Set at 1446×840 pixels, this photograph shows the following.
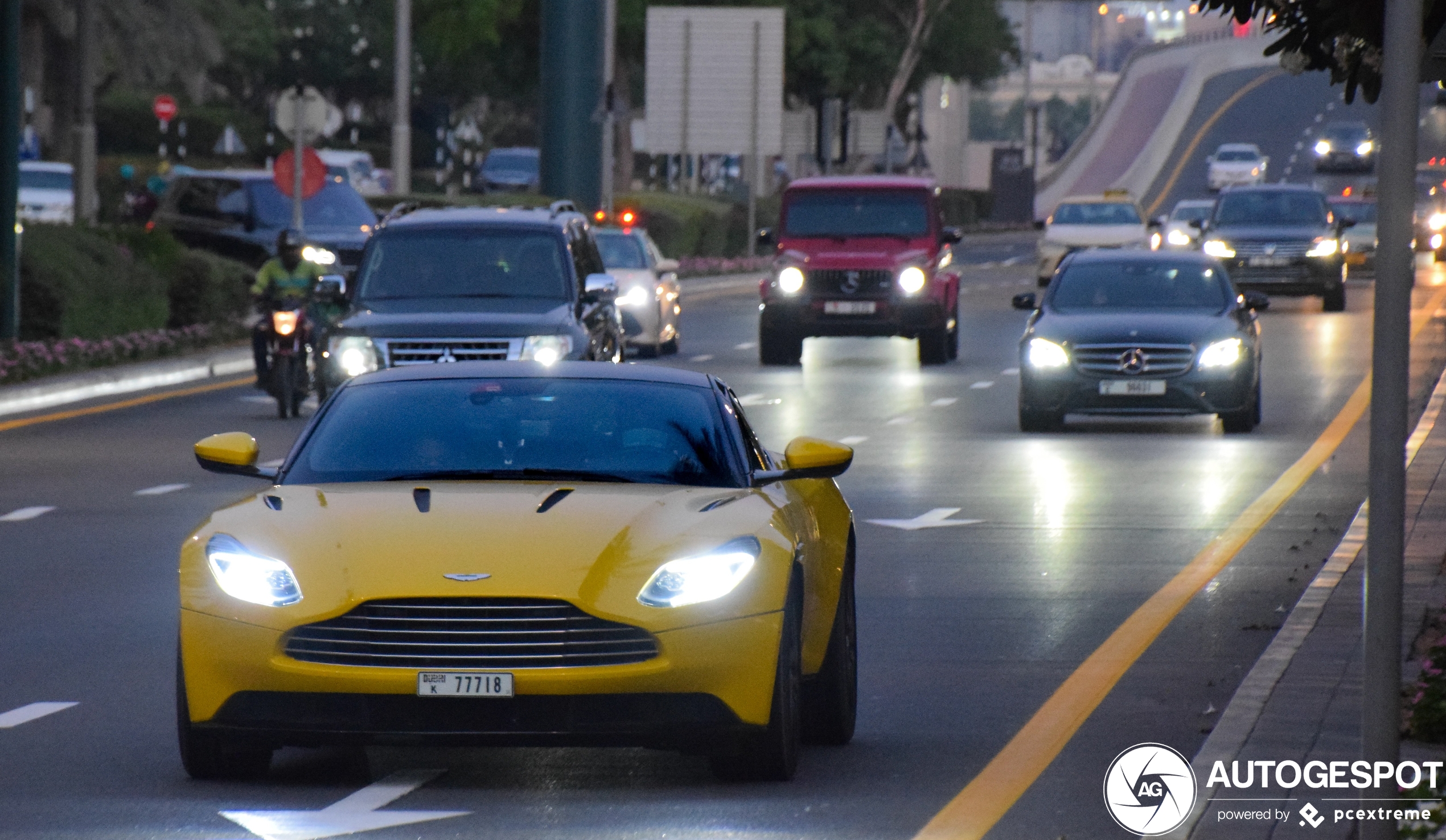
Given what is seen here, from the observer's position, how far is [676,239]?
59.1 metres

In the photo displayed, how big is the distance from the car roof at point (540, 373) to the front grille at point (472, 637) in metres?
1.73

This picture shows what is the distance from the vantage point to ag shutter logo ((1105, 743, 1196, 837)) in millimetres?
7855

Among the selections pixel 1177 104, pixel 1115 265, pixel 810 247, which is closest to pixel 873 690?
pixel 1115 265

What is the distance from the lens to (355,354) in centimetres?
2106

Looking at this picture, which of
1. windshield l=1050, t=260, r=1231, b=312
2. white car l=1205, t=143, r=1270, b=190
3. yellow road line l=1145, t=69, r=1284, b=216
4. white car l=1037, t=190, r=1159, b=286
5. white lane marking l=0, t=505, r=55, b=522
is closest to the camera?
white lane marking l=0, t=505, r=55, b=522

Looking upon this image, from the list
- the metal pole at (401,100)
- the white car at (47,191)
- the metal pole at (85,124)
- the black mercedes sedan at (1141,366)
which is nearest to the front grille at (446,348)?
the black mercedes sedan at (1141,366)

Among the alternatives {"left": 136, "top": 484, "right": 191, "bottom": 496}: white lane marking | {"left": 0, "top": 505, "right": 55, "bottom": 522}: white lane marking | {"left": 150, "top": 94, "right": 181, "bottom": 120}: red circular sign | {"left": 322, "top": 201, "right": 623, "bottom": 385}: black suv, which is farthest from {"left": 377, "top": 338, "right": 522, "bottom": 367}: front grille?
{"left": 150, "top": 94, "right": 181, "bottom": 120}: red circular sign

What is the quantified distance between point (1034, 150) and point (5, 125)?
290 feet

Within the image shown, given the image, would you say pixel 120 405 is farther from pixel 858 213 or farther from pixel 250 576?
pixel 250 576

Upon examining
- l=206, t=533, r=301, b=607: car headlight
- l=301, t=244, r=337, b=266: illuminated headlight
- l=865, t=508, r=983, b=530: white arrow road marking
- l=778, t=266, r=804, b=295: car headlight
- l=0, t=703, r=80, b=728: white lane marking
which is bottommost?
l=865, t=508, r=983, b=530: white arrow road marking

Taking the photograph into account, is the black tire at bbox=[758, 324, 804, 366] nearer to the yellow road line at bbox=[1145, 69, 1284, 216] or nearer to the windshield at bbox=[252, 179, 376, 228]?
the windshield at bbox=[252, 179, 376, 228]

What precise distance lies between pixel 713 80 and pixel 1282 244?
53.5 ft

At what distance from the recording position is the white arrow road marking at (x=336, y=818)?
7754mm

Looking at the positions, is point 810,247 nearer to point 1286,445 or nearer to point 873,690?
point 1286,445
